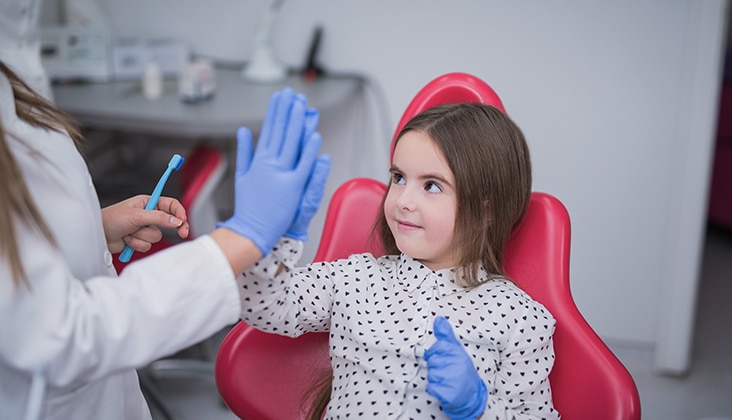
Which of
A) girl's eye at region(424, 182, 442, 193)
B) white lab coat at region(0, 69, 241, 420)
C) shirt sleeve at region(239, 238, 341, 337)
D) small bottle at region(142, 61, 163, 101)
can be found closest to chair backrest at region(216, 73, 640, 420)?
shirt sleeve at region(239, 238, 341, 337)

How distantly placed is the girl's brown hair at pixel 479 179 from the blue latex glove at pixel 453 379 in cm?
23

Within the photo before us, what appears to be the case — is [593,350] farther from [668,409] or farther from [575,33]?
[575,33]

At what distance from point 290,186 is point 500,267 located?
22.4 inches

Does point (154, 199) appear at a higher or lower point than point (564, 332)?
higher

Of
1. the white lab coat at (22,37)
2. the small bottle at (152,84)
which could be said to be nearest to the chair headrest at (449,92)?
the white lab coat at (22,37)

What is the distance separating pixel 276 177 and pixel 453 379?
1.26ft

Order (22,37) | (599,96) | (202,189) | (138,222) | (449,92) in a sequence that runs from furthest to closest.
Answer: (599,96), (202,189), (22,37), (449,92), (138,222)

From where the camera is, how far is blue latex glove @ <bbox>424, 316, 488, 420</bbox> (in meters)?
1.05

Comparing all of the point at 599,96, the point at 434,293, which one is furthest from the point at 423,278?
the point at 599,96

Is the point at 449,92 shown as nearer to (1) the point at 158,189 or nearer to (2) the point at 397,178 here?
(2) the point at 397,178

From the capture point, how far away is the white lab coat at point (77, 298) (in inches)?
32.1

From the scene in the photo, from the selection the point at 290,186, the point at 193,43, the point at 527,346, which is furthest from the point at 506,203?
the point at 193,43

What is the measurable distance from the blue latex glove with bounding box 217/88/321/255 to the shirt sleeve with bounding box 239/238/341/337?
3.0 inches

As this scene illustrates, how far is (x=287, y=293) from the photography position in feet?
3.96
